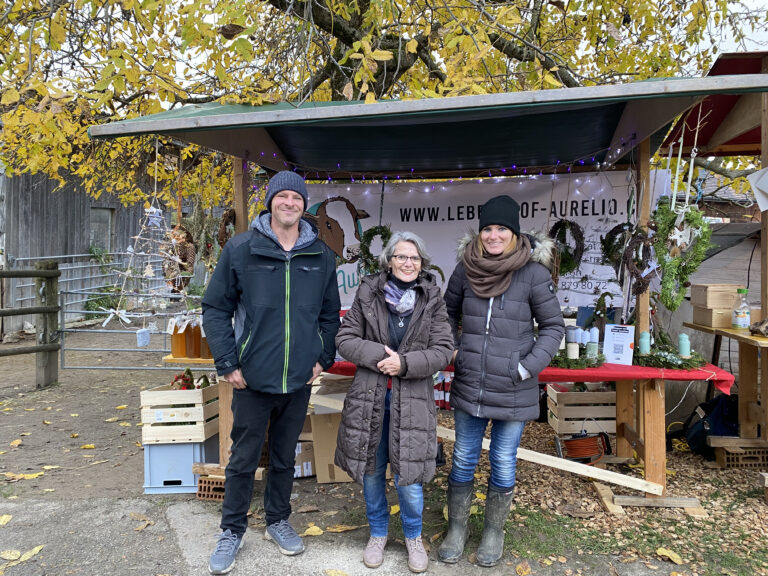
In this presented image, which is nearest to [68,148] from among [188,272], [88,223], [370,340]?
[188,272]

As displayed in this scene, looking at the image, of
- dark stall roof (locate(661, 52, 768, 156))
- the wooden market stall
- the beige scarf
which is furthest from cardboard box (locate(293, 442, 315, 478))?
dark stall roof (locate(661, 52, 768, 156))

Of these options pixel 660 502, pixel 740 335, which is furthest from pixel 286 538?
pixel 740 335

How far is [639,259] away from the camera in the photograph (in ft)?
12.2

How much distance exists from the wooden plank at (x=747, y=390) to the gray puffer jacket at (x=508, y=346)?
250 centimetres

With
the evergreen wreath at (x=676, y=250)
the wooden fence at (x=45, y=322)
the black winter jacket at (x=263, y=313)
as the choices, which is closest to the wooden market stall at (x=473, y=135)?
the evergreen wreath at (x=676, y=250)

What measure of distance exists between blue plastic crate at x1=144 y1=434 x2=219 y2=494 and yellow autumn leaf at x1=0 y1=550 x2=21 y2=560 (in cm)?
87

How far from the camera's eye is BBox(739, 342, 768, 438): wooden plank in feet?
14.5

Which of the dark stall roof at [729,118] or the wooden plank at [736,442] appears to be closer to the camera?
the dark stall roof at [729,118]

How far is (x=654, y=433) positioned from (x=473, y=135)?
2333mm

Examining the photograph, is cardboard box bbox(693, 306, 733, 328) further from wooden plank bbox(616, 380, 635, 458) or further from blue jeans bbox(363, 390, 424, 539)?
blue jeans bbox(363, 390, 424, 539)

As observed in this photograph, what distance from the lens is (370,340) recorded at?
288cm

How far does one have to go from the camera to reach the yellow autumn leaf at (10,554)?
3.03m

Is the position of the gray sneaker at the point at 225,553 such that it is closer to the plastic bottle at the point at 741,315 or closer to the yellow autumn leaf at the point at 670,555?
the yellow autumn leaf at the point at 670,555

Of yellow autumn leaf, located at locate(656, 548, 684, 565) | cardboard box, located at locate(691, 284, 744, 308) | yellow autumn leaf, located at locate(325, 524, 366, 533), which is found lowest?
yellow autumn leaf, located at locate(656, 548, 684, 565)
